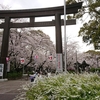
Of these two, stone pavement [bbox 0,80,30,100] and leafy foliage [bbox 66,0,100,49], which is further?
leafy foliage [bbox 66,0,100,49]

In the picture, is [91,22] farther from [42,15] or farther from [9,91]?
[9,91]

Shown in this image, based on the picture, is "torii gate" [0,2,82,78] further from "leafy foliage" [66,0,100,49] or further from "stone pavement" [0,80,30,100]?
"stone pavement" [0,80,30,100]

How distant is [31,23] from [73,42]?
18.3 meters

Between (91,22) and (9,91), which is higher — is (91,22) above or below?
above

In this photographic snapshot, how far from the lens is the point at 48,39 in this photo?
85.0ft

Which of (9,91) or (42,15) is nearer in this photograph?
(9,91)

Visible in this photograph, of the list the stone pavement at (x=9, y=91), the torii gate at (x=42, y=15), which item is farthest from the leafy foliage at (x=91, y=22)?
the stone pavement at (x=9, y=91)

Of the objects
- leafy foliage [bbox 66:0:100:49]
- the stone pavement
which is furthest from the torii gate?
the stone pavement

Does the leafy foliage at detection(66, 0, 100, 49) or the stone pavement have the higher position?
the leafy foliage at detection(66, 0, 100, 49)

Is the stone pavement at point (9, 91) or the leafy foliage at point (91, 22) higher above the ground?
the leafy foliage at point (91, 22)

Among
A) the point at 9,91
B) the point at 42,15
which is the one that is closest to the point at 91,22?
the point at 42,15

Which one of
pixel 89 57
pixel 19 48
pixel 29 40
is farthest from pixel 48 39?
pixel 89 57

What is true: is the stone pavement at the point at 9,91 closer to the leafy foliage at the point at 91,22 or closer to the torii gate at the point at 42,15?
the torii gate at the point at 42,15

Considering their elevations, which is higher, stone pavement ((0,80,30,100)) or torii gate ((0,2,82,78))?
torii gate ((0,2,82,78))
